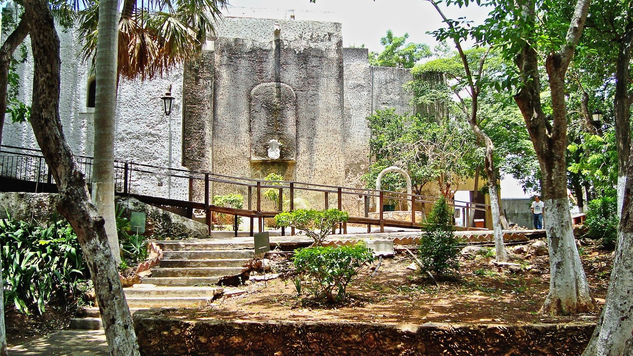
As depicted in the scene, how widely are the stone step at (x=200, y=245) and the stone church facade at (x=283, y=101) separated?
9130 millimetres

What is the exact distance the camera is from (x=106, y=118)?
848cm

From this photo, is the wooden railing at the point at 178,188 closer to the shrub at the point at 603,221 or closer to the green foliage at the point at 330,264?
the shrub at the point at 603,221

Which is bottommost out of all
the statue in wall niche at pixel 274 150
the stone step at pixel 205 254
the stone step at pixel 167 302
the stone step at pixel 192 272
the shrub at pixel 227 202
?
the stone step at pixel 167 302

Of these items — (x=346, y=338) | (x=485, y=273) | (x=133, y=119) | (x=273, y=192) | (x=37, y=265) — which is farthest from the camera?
(x=273, y=192)

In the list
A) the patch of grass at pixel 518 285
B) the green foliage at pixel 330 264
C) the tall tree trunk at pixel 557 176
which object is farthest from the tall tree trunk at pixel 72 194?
the patch of grass at pixel 518 285

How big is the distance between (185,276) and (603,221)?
818cm

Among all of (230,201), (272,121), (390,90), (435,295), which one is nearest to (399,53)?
(390,90)

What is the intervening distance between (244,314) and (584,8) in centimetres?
521

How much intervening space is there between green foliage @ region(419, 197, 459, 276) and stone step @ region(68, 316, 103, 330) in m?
4.69

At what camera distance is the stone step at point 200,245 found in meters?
9.70

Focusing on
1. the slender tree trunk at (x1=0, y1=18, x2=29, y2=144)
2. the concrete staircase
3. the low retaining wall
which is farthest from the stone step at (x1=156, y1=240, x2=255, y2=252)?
the low retaining wall

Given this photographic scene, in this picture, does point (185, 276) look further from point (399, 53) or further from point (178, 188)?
point (399, 53)

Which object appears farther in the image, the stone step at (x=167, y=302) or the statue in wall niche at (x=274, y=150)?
the statue in wall niche at (x=274, y=150)

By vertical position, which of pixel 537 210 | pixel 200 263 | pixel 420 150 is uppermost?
pixel 420 150
